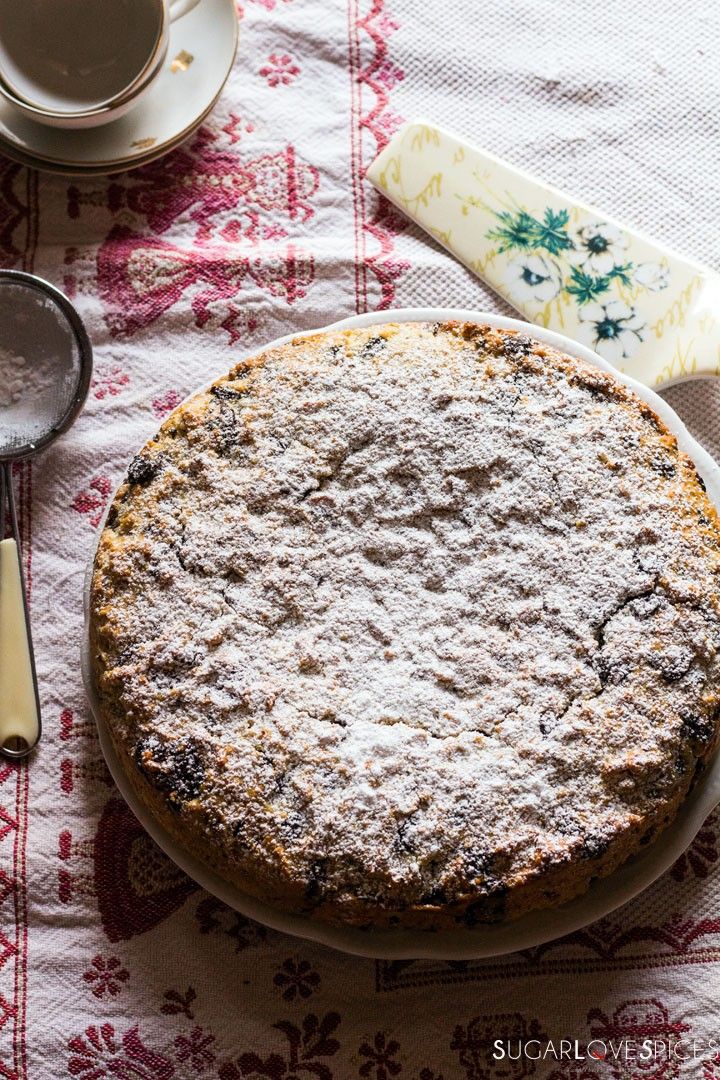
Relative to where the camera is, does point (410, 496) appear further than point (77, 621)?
No

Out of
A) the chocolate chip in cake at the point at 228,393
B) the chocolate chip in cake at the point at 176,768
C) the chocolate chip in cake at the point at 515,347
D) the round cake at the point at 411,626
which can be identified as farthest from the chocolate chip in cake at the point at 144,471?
the chocolate chip in cake at the point at 515,347

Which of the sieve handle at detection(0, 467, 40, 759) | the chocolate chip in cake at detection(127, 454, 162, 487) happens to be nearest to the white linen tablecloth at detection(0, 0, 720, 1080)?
the sieve handle at detection(0, 467, 40, 759)

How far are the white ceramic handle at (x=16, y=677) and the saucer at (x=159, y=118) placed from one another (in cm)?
72

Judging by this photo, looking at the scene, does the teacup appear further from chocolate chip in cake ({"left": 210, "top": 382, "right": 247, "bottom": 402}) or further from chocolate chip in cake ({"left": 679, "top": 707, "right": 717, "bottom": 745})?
chocolate chip in cake ({"left": 679, "top": 707, "right": 717, "bottom": 745})

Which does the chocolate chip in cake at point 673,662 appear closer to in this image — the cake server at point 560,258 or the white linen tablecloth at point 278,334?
the white linen tablecloth at point 278,334

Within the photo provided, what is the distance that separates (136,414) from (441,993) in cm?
99

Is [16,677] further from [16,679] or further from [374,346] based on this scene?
[374,346]

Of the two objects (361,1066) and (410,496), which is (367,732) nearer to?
(410,496)

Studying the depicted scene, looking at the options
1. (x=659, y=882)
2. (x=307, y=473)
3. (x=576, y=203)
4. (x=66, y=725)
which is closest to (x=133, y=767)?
(x=66, y=725)

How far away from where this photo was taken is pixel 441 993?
1.58 m

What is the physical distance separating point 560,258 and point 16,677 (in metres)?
1.08

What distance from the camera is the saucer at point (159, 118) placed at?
72.2 inches

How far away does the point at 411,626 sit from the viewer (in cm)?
148

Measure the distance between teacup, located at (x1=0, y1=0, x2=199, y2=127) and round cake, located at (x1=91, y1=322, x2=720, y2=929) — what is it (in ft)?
1.81
